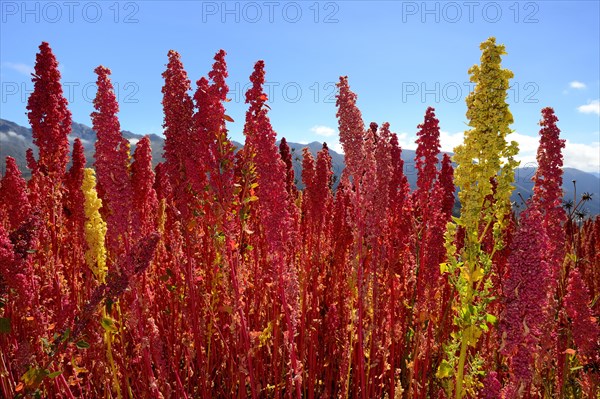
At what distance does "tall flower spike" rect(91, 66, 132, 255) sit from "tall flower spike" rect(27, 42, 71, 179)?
40.5 inches

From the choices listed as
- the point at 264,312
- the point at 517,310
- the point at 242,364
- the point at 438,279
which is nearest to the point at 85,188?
the point at 264,312

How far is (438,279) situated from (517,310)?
1351 mm

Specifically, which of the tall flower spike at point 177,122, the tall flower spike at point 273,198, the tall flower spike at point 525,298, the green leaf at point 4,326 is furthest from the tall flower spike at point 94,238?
the tall flower spike at point 525,298

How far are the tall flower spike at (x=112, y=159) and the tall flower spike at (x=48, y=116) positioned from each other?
103 centimetres

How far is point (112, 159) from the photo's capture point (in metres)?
2.47

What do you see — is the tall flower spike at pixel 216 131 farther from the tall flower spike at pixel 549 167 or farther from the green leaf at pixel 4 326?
the tall flower spike at pixel 549 167

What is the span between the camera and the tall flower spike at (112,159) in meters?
2.47

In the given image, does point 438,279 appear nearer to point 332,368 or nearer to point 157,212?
point 332,368

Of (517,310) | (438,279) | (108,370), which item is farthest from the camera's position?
(108,370)

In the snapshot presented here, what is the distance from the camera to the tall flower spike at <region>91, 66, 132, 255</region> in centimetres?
247

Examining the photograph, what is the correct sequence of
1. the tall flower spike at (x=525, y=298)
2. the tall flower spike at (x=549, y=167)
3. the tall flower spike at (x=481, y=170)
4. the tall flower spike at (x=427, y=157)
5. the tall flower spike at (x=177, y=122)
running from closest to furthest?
the tall flower spike at (x=525, y=298)
the tall flower spike at (x=481, y=170)
the tall flower spike at (x=177, y=122)
the tall flower spike at (x=549, y=167)
the tall flower spike at (x=427, y=157)

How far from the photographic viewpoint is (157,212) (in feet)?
17.1

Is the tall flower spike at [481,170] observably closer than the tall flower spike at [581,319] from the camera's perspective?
Yes

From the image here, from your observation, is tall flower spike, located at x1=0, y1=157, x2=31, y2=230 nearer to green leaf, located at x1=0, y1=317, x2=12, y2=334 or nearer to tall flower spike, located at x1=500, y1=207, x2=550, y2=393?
green leaf, located at x1=0, y1=317, x2=12, y2=334
